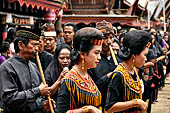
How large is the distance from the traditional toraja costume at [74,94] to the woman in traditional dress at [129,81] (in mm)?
337

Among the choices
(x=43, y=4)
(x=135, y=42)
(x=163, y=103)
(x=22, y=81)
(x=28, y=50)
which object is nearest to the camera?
(x=135, y=42)

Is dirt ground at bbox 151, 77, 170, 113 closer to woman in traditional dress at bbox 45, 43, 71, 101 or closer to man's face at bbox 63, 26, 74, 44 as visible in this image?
man's face at bbox 63, 26, 74, 44

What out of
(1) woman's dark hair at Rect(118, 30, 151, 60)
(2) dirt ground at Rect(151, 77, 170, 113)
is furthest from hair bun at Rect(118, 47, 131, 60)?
(2) dirt ground at Rect(151, 77, 170, 113)

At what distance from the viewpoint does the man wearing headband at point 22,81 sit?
13.3ft

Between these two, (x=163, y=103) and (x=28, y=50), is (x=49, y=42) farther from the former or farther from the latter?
(x=163, y=103)

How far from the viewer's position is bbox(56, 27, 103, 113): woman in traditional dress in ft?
10.6

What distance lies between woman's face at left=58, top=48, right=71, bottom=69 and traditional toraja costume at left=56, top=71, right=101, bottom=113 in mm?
1893

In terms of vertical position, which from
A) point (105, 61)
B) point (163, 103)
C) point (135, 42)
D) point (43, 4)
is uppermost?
point (43, 4)

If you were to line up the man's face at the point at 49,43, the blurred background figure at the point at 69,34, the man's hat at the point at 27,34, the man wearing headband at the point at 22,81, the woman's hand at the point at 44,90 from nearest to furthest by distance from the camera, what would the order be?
the man wearing headband at the point at 22,81
the woman's hand at the point at 44,90
the man's hat at the point at 27,34
the blurred background figure at the point at 69,34
the man's face at the point at 49,43

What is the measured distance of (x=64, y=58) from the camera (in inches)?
209

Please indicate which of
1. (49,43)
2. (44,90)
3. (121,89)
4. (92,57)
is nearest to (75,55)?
(92,57)

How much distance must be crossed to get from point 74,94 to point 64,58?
2090 millimetres

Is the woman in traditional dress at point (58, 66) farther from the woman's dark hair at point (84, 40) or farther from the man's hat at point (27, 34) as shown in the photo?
the woman's dark hair at point (84, 40)

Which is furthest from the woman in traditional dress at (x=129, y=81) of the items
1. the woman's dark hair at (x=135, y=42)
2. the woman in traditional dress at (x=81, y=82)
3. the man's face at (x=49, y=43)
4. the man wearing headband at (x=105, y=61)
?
the man's face at (x=49, y=43)
